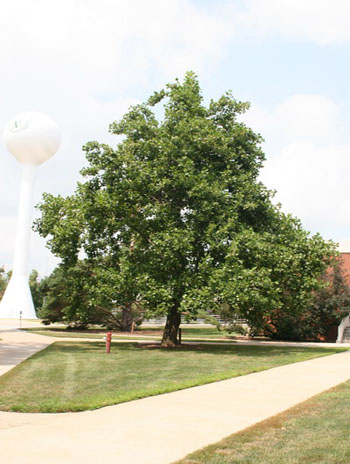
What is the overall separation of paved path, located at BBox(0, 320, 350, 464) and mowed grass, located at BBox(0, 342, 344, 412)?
0.52m

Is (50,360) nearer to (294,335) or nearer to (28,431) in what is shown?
(28,431)

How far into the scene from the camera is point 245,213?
2217 cm

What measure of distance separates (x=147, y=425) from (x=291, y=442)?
195cm

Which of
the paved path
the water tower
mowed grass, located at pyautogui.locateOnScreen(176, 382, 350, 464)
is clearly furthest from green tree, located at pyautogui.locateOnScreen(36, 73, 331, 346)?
the water tower

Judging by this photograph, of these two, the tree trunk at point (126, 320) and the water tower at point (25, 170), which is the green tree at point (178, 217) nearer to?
the tree trunk at point (126, 320)

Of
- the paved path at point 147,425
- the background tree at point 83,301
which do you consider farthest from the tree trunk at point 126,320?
the paved path at point 147,425

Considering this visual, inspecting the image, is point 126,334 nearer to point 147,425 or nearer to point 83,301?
point 83,301

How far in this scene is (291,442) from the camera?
6.15m

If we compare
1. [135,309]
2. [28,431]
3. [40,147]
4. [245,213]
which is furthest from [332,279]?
[40,147]

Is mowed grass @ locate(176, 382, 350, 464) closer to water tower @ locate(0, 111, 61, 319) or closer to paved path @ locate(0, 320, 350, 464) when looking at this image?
paved path @ locate(0, 320, 350, 464)

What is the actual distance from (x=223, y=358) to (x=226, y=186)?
24.3 feet

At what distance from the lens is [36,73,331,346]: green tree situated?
19.0 m

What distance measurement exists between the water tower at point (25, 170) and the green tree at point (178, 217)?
43.0 metres

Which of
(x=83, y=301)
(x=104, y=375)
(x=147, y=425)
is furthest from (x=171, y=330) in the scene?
(x=147, y=425)
